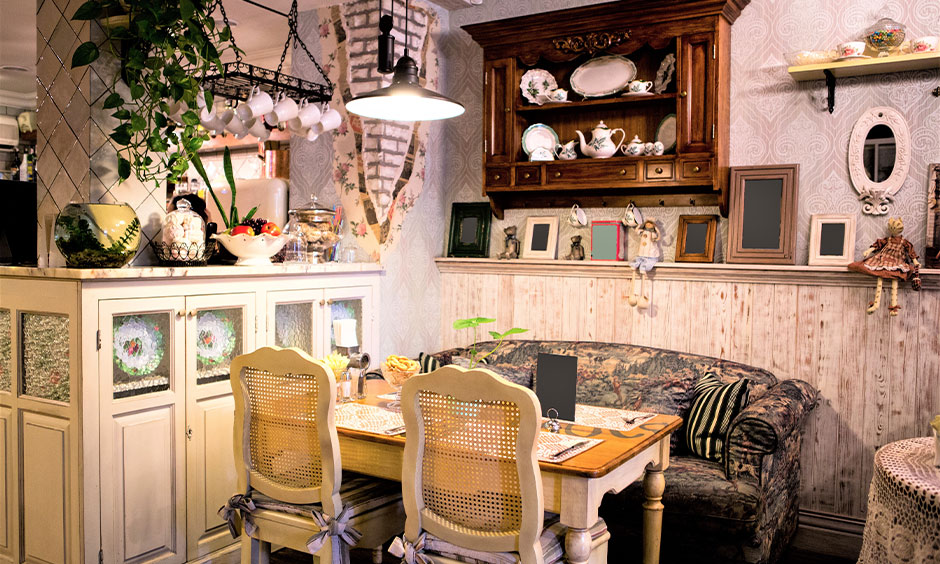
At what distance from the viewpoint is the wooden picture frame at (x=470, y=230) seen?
182 inches

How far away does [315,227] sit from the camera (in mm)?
4027

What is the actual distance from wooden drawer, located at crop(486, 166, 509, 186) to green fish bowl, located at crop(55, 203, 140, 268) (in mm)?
2034

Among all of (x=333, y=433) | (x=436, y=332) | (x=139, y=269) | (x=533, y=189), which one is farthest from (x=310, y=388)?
(x=436, y=332)

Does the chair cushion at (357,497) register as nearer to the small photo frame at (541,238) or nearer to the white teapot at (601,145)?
the small photo frame at (541,238)

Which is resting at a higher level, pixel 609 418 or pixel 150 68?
pixel 150 68

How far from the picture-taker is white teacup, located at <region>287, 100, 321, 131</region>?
3473 mm

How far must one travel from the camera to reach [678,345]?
399 cm

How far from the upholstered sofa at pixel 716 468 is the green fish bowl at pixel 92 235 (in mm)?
2239

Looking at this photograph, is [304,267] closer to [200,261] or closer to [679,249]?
[200,261]

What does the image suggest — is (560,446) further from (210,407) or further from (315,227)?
(315,227)

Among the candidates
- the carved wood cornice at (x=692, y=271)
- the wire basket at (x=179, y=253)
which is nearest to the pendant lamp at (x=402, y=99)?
the wire basket at (x=179, y=253)

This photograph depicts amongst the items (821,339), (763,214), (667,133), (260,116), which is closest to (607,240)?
(667,133)

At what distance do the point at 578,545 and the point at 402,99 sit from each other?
1726mm

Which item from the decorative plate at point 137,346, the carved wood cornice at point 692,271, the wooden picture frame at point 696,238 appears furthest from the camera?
the wooden picture frame at point 696,238
